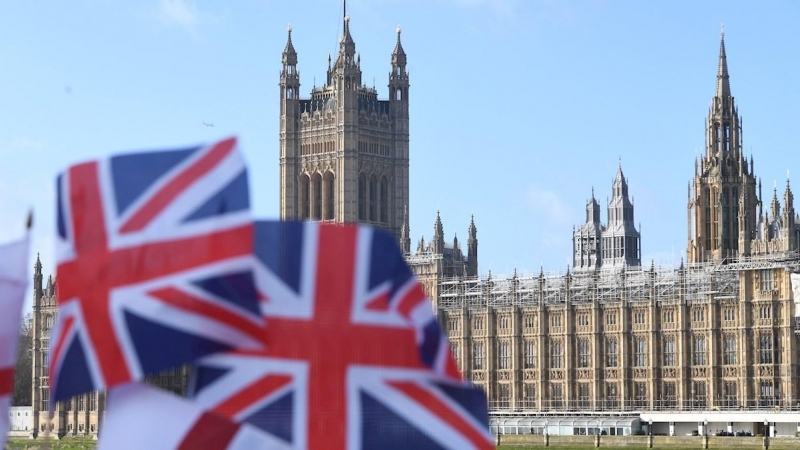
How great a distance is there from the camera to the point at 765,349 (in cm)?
8369

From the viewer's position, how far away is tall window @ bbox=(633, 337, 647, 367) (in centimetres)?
8900

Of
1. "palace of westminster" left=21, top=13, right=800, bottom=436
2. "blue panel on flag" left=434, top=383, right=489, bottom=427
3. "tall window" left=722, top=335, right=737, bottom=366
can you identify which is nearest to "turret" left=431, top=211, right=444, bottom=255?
"palace of westminster" left=21, top=13, right=800, bottom=436

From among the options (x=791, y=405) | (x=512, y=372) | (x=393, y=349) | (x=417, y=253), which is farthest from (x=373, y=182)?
(x=393, y=349)

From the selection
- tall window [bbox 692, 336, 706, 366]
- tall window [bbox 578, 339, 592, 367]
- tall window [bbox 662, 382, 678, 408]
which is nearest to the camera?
tall window [bbox 692, 336, 706, 366]

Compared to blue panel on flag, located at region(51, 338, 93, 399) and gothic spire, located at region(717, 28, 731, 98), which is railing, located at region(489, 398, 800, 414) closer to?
gothic spire, located at region(717, 28, 731, 98)

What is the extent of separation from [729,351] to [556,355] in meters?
11.1

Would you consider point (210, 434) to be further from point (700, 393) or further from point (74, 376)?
point (700, 393)

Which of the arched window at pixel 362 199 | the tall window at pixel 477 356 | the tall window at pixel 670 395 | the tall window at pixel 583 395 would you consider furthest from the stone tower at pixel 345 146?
the tall window at pixel 670 395

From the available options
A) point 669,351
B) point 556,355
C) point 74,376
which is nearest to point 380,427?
point 74,376

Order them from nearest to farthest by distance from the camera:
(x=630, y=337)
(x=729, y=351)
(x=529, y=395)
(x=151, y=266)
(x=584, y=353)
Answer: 1. (x=151, y=266)
2. (x=729, y=351)
3. (x=630, y=337)
4. (x=584, y=353)
5. (x=529, y=395)

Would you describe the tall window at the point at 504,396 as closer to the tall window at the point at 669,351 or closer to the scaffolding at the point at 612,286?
the scaffolding at the point at 612,286

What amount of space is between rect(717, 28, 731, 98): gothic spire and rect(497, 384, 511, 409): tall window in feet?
64.8

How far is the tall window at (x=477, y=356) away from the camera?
319ft

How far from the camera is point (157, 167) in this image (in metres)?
9.26
